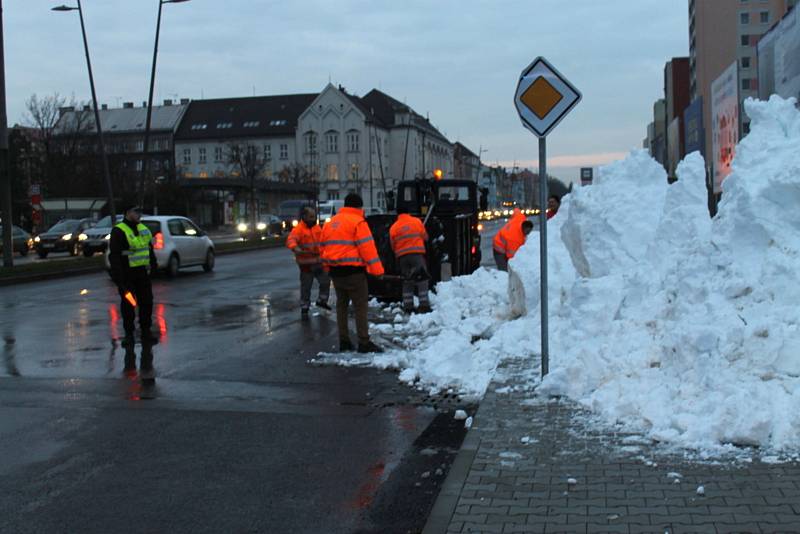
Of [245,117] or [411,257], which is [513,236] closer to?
[411,257]

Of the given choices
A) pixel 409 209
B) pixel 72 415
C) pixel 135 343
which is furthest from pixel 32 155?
pixel 72 415

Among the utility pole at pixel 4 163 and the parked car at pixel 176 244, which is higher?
the utility pole at pixel 4 163

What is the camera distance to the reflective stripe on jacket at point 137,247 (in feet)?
39.4

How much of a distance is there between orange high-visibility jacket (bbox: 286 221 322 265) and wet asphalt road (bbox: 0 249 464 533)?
2.77m

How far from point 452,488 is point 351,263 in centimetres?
572

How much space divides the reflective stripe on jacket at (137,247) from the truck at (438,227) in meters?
4.49

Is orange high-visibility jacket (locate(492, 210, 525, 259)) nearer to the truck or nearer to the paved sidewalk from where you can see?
the truck

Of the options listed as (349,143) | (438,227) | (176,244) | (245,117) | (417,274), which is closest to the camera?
(417,274)

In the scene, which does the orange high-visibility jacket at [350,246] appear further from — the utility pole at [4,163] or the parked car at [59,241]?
the parked car at [59,241]

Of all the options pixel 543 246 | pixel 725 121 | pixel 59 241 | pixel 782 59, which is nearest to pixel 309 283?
pixel 543 246

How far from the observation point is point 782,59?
23.7 meters

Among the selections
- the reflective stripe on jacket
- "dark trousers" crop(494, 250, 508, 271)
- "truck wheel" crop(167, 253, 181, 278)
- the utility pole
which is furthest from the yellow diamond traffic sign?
the utility pole

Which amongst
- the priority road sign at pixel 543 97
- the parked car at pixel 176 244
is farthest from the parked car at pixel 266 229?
the priority road sign at pixel 543 97

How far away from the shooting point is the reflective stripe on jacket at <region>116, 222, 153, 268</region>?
12.0m
